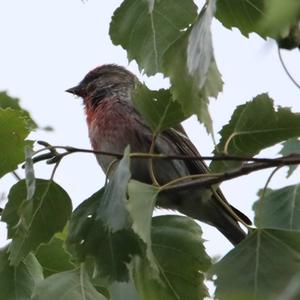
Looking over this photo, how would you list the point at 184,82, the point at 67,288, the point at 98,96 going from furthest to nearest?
the point at 98,96 < the point at 67,288 < the point at 184,82

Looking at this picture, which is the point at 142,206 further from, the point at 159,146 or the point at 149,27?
the point at 159,146

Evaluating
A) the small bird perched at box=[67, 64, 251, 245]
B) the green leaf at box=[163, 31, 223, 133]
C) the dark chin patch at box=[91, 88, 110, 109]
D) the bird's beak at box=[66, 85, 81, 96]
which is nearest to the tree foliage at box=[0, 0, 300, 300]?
the green leaf at box=[163, 31, 223, 133]

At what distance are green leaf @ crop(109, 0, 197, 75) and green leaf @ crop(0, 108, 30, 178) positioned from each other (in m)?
0.57

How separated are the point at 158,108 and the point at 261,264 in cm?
74

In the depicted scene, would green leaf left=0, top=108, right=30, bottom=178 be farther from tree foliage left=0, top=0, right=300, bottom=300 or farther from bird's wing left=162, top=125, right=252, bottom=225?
bird's wing left=162, top=125, right=252, bottom=225

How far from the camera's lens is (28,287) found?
3340 millimetres

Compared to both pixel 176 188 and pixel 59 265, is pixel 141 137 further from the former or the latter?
pixel 176 188

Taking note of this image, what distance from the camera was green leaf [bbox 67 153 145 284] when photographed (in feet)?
7.66

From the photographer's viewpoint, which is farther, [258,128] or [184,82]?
[258,128]

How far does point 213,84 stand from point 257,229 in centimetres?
96

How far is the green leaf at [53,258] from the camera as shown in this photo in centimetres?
379

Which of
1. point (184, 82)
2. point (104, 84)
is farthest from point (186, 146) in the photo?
point (184, 82)

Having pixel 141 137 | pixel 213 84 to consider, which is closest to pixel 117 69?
pixel 141 137

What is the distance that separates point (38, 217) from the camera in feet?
9.73
